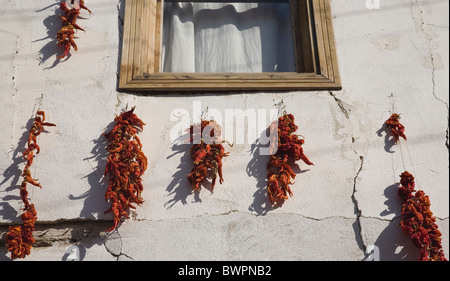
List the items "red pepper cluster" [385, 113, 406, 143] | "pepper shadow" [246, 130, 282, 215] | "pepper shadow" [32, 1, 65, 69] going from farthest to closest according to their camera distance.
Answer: "pepper shadow" [32, 1, 65, 69]
"red pepper cluster" [385, 113, 406, 143]
"pepper shadow" [246, 130, 282, 215]

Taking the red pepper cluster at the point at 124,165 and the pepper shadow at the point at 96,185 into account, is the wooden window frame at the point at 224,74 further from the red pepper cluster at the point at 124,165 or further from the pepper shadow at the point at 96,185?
the pepper shadow at the point at 96,185

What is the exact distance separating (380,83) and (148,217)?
200 cm

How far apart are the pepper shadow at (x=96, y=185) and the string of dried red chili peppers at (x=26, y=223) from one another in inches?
10.8

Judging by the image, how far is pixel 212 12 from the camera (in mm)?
3719

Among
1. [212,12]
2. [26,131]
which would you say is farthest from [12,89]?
[212,12]

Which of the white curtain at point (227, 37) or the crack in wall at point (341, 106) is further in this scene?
the white curtain at point (227, 37)

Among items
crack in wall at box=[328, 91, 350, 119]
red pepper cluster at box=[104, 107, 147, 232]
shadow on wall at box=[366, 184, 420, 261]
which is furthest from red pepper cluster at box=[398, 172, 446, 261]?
red pepper cluster at box=[104, 107, 147, 232]

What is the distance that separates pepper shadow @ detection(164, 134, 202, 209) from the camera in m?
2.89

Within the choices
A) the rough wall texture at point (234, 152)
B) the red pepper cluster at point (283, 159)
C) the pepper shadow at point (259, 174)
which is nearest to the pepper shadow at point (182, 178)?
the rough wall texture at point (234, 152)

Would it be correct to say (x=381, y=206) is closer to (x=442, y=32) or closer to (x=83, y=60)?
(x=442, y=32)

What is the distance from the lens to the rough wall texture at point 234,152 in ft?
9.20

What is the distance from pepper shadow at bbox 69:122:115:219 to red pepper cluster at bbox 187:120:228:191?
0.60 meters

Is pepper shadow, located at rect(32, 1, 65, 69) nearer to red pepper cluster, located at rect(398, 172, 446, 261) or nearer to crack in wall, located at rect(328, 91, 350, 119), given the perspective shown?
crack in wall, located at rect(328, 91, 350, 119)

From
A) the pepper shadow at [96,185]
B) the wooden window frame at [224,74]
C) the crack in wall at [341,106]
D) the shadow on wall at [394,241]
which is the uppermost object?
the wooden window frame at [224,74]
